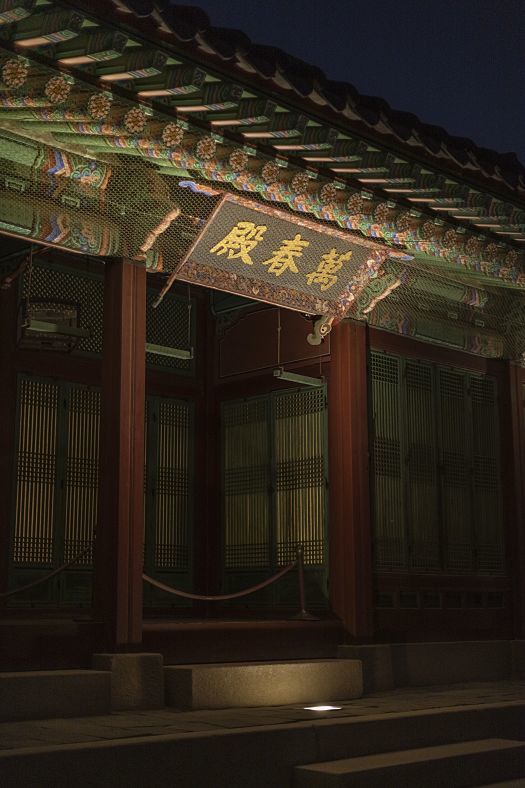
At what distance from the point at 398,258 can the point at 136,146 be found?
3.30 m

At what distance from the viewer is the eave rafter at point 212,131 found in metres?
6.02

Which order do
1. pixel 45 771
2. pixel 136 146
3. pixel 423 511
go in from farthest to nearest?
1. pixel 423 511
2. pixel 136 146
3. pixel 45 771

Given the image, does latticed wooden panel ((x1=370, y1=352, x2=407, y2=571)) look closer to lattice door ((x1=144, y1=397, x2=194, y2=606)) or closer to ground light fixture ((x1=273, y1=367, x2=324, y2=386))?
ground light fixture ((x1=273, y1=367, x2=324, y2=386))

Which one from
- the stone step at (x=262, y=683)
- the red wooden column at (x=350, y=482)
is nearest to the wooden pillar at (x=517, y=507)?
the red wooden column at (x=350, y=482)

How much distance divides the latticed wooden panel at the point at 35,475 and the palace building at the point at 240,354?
0.07ft

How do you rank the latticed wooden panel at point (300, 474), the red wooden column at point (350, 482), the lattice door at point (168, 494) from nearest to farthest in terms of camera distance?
1. the red wooden column at point (350, 482)
2. the latticed wooden panel at point (300, 474)
3. the lattice door at point (168, 494)

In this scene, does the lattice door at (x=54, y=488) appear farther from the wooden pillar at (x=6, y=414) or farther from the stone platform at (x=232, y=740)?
the stone platform at (x=232, y=740)

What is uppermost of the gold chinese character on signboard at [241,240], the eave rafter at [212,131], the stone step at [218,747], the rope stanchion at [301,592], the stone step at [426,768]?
the eave rafter at [212,131]

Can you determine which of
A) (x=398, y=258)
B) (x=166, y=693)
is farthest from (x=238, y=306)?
(x=166, y=693)

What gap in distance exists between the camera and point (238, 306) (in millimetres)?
11109

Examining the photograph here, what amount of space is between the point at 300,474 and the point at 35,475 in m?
2.63

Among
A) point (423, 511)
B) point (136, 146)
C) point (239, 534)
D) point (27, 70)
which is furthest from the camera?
point (239, 534)

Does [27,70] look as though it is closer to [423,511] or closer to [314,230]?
[314,230]

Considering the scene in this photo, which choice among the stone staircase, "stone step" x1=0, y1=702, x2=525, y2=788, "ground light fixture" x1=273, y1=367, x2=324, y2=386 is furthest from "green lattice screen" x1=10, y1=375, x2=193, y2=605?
"stone step" x1=0, y1=702, x2=525, y2=788
